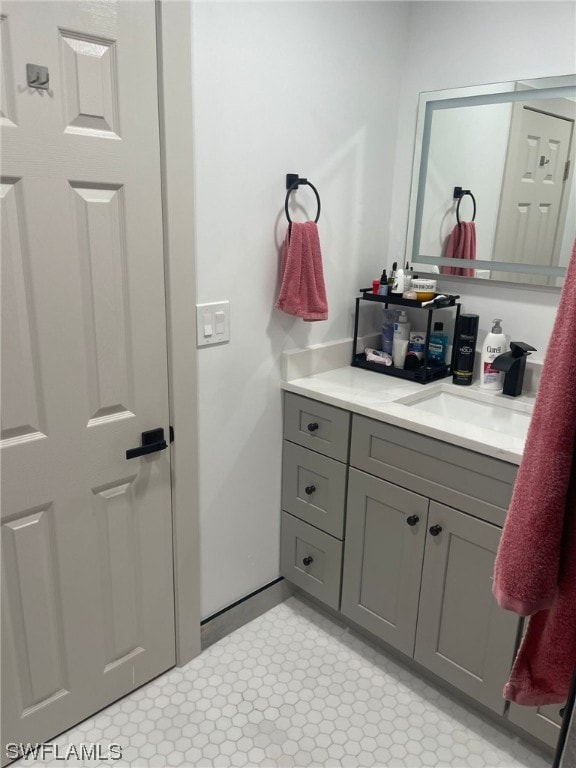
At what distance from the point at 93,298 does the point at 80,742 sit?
4.08 ft

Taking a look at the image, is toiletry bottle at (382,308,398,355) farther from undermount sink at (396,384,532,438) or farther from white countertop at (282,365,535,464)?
undermount sink at (396,384,532,438)

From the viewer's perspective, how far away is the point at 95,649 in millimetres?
1634

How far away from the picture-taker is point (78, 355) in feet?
4.65

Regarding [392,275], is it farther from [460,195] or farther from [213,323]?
[213,323]

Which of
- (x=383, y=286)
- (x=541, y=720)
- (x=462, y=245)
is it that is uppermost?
(x=462, y=245)

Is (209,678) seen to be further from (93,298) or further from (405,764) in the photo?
(93,298)

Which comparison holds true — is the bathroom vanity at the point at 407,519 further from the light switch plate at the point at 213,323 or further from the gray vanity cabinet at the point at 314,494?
the light switch plate at the point at 213,323

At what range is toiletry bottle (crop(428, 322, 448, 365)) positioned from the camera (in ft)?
6.97

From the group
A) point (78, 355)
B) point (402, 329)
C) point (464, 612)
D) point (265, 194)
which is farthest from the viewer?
point (402, 329)

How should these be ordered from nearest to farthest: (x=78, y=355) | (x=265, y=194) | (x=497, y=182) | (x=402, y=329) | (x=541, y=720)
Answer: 1. (x=78, y=355)
2. (x=541, y=720)
3. (x=265, y=194)
4. (x=497, y=182)
5. (x=402, y=329)

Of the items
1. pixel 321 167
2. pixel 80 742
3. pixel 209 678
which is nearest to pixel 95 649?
pixel 80 742

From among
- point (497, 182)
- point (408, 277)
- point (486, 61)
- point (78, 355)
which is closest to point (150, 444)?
point (78, 355)

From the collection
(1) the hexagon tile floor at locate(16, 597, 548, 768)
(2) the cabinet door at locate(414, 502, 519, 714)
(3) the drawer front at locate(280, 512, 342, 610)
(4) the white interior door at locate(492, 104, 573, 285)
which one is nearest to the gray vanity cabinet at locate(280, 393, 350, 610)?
(3) the drawer front at locate(280, 512, 342, 610)

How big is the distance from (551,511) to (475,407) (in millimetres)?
1302
